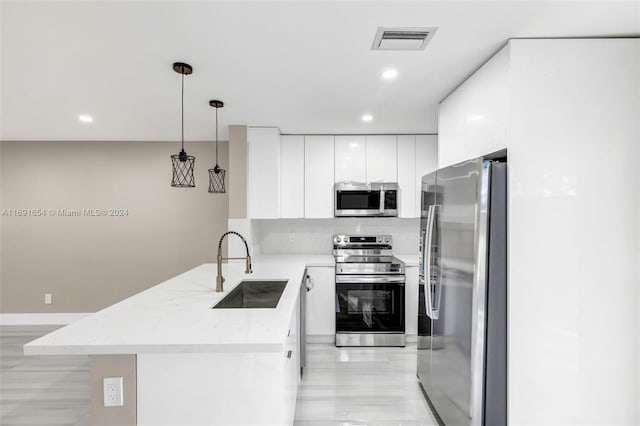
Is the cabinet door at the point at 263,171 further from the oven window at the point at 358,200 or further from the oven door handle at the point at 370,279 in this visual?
the oven door handle at the point at 370,279

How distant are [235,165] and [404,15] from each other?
2.31 m

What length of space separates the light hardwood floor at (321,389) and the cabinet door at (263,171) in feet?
5.17

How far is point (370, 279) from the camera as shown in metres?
3.49

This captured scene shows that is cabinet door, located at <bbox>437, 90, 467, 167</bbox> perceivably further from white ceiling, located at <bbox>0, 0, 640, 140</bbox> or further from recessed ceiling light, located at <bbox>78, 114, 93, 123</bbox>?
recessed ceiling light, located at <bbox>78, 114, 93, 123</bbox>

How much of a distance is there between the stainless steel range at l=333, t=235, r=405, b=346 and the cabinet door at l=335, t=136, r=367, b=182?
1039mm

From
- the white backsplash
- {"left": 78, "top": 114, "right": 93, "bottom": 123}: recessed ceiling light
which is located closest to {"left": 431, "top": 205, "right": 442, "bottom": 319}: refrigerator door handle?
the white backsplash

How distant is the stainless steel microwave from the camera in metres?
3.82

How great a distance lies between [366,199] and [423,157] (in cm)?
86

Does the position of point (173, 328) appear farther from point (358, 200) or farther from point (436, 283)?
point (358, 200)

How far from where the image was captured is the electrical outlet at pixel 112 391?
4.36 feet

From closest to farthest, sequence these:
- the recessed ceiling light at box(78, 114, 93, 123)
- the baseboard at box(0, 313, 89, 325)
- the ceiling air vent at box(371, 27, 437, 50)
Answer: the ceiling air vent at box(371, 27, 437, 50) → the recessed ceiling light at box(78, 114, 93, 123) → the baseboard at box(0, 313, 89, 325)

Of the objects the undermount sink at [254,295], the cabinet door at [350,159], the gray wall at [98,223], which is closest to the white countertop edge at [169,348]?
the undermount sink at [254,295]

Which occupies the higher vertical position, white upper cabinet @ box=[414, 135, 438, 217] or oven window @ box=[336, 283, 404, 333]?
white upper cabinet @ box=[414, 135, 438, 217]

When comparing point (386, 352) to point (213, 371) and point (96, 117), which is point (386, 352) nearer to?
point (213, 371)
